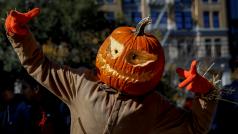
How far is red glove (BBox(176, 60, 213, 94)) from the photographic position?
3561 mm

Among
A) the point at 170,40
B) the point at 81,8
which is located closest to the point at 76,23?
the point at 81,8

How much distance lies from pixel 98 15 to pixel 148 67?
40.5ft

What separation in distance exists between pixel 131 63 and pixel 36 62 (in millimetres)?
686

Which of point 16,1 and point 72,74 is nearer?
point 72,74

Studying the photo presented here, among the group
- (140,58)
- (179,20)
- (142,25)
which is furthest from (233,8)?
(140,58)

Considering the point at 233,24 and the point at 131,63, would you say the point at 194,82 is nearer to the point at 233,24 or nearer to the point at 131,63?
the point at 131,63

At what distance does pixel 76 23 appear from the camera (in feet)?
52.9

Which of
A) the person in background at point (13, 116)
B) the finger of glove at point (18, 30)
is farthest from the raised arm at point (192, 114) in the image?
the person in background at point (13, 116)

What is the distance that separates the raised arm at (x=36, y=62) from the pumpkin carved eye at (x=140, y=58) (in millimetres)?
399

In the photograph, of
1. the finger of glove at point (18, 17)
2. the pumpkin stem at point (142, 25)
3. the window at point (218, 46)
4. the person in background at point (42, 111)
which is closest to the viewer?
the finger of glove at point (18, 17)

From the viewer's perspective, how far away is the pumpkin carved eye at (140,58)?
3.55 meters

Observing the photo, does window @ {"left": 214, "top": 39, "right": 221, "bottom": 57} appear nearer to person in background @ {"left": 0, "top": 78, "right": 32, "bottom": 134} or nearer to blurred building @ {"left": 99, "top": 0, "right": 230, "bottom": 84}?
blurred building @ {"left": 99, "top": 0, "right": 230, "bottom": 84}

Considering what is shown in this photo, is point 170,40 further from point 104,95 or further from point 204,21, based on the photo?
point 104,95

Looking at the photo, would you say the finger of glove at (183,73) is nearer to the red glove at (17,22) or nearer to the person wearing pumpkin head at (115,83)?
the person wearing pumpkin head at (115,83)
